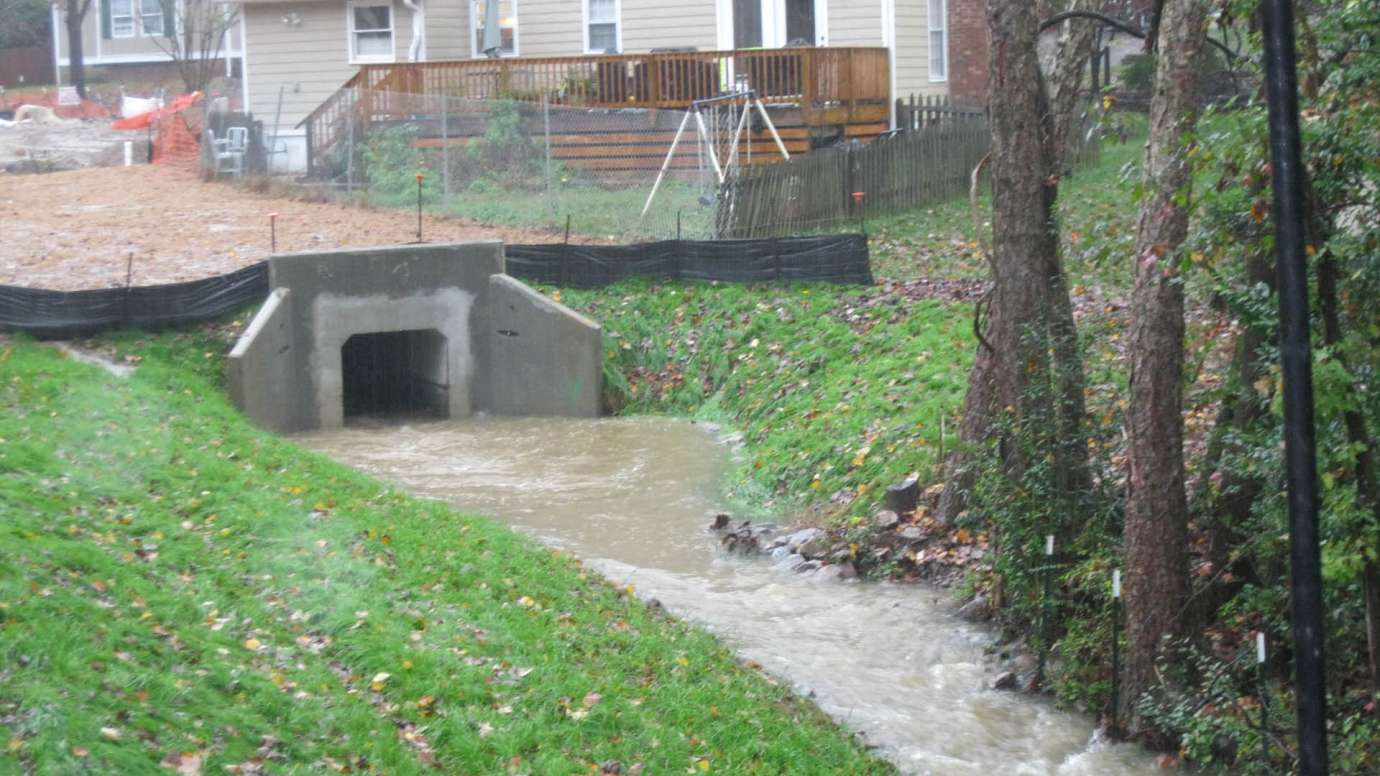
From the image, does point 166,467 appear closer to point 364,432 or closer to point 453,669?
point 453,669

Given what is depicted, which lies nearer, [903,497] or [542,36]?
[903,497]

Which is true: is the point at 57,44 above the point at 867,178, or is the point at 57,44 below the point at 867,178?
above

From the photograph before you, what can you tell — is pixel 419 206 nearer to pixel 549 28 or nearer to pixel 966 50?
pixel 549 28

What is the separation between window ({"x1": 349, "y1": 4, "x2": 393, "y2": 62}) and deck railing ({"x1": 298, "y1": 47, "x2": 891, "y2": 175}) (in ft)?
9.06

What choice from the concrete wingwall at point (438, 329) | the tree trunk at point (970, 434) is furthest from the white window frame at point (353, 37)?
the tree trunk at point (970, 434)

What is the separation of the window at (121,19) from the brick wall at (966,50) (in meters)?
37.5

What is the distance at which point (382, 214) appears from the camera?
92.5 ft

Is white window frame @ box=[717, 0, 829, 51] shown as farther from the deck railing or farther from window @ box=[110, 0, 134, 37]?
window @ box=[110, 0, 134, 37]

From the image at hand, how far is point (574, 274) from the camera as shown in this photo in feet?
76.4

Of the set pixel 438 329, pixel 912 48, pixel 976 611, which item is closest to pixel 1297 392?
pixel 976 611

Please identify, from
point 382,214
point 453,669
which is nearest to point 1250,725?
point 453,669

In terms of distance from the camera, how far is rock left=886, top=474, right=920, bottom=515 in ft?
46.8

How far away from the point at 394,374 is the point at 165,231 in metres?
5.28

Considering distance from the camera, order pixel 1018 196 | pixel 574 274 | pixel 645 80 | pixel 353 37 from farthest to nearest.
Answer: pixel 353 37 < pixel 645 80 < pixel 574 274 < pixel 1018 196
